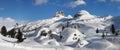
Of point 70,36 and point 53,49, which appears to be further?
point 70,36

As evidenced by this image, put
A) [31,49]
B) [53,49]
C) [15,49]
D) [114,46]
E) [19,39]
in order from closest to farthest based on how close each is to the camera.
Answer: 1. [15,49]
2. [31,49]
3. [53,49]
4. [19,39]
5. [114,46]

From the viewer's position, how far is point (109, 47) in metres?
124

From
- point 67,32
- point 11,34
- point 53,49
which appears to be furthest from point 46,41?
point 53,49

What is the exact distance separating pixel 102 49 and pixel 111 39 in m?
21.1

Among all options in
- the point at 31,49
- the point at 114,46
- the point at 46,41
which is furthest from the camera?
the point at 46,41

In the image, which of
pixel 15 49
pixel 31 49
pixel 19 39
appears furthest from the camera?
pixel 19 39

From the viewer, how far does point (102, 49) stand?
12238 cm

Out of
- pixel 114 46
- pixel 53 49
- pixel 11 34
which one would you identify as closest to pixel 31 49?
pixel 53 49

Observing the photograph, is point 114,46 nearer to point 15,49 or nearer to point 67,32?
point 15,49

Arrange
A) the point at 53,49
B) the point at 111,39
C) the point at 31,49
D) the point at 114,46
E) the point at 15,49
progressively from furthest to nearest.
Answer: the point at 111,39 < the point at 114,46 < the point at 53,49 < the point at 31,49 < the point at 15,49

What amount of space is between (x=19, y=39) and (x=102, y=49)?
36749 millimetres

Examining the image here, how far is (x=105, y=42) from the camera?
435ft

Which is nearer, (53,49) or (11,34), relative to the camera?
(53,49)

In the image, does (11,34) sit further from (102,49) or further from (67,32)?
(102,49)
